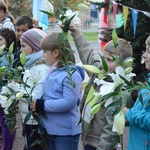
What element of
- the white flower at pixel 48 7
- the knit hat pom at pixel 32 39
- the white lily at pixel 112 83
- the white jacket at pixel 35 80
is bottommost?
the white jacket at pixel 35 80

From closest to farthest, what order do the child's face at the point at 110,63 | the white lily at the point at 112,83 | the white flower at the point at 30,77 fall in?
the white lily at the point at 112,83 < the child's face at the point at 110,63 < the white flower at the point at 30,77

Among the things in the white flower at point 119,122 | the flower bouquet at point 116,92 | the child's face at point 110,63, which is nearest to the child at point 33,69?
the child's face at point 110,63

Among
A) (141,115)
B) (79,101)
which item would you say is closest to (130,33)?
(79,101)

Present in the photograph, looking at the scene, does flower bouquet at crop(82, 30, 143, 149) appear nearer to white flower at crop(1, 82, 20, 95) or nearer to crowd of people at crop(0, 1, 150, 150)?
crowd of people at crop(0, 1, 150, 150)

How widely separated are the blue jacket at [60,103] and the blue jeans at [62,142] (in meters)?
0.04

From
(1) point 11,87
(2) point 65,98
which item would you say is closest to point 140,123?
(2) point 65,98

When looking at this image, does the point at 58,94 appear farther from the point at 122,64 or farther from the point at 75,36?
the point at 122,64

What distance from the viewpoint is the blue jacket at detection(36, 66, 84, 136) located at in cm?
322

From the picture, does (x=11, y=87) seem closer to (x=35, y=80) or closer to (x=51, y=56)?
(x=35, y=80)

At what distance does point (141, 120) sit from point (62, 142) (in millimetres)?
974

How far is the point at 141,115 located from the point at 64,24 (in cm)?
76

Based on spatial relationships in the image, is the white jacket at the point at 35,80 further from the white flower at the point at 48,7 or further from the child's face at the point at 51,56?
the white flower at the point at 48,7

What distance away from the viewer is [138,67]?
707 centimetres

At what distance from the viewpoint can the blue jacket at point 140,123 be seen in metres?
2.53
